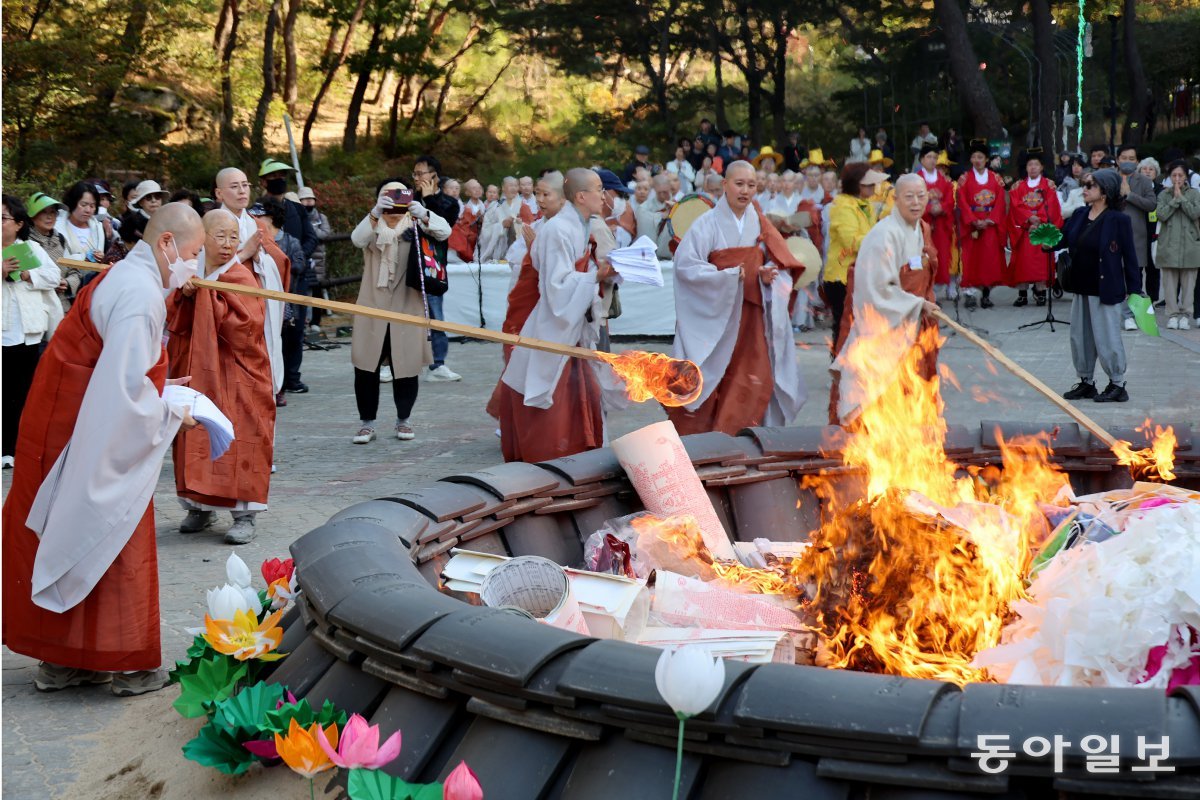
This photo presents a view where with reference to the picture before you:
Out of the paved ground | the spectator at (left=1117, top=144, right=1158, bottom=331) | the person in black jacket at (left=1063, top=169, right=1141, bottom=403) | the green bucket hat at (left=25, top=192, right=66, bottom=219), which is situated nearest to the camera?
the paved ground

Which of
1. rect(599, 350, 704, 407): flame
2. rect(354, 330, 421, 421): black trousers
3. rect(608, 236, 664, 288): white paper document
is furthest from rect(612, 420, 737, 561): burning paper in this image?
rect(354, 330, 421, 421): black trousers

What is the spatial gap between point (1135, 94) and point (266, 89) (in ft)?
54.7

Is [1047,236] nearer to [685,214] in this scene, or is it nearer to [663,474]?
[685,214]

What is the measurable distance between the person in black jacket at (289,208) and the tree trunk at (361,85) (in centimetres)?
1619

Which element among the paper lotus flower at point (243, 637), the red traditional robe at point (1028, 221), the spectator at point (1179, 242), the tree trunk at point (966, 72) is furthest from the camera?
the tree trunk at point (966, 72)

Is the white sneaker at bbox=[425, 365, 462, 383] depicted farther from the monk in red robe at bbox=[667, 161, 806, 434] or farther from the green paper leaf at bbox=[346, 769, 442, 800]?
the green paper leaf at bbox=[346, 769, 442, 800]

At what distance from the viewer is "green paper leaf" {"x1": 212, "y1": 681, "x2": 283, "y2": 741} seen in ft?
10.5

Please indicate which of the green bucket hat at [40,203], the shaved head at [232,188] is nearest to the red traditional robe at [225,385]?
the shaved head at [232,188]

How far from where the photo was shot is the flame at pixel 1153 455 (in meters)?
4.68

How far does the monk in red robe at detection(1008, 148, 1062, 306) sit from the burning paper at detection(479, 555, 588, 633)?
13742 millimetres

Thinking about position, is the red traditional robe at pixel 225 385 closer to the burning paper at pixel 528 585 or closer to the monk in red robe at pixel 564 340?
the monk in red robe at pixel 564 340

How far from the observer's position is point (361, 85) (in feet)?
91.3

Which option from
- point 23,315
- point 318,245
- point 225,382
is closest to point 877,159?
point 318,245

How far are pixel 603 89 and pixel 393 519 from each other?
31.6m
